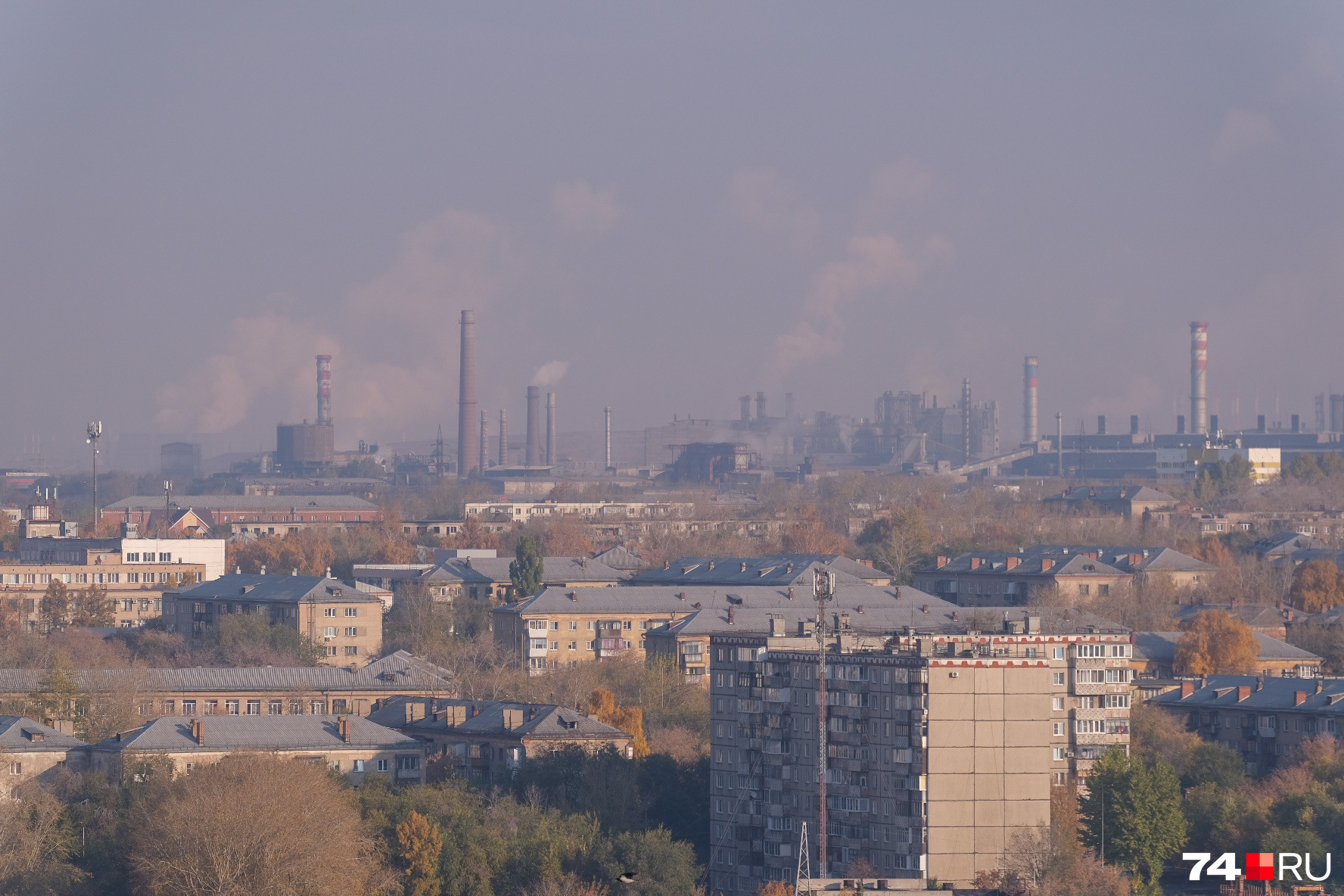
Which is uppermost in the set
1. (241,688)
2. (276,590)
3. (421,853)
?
(276,590)

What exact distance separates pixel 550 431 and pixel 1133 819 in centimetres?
10896

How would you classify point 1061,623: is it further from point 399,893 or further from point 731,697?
point 399,893

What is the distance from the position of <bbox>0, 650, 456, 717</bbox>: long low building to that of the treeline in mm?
8041

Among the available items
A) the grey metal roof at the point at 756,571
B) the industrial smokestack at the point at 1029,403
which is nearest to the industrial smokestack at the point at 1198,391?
the industrial smokestack at the point at 1029,403

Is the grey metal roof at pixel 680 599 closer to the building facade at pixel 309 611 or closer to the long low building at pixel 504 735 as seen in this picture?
the building facade at pixel 309 611

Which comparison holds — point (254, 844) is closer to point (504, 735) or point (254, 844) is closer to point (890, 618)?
point (504, 735)

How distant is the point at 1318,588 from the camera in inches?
2368

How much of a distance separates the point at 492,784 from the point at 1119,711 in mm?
8747

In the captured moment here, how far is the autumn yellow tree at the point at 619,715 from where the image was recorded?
36.8m

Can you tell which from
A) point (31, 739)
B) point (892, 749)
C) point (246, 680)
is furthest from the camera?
point (246, 680)

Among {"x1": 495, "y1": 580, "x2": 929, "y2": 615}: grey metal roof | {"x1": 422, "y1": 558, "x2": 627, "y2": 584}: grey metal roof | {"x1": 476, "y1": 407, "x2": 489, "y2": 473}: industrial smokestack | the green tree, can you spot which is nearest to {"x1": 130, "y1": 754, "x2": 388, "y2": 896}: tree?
the green tree

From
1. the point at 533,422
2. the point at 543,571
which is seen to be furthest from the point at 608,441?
the point at 543,571

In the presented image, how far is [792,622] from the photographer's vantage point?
46031 mm

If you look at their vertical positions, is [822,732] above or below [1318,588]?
below
